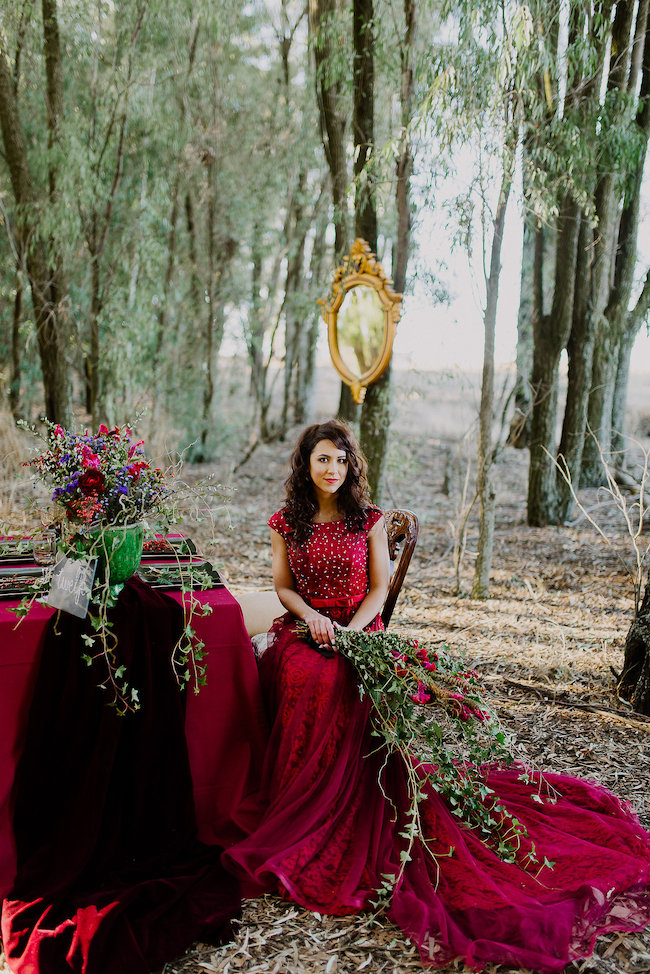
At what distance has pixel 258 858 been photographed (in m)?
2.28

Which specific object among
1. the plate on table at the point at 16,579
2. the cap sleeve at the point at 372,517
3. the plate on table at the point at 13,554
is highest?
the cap sleeve at the point at 372,517

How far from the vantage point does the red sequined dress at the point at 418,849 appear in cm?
199

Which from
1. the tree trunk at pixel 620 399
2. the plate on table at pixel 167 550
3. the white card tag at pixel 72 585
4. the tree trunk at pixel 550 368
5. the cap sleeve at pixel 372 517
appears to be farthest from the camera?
the tree trunk at pixel 620 399

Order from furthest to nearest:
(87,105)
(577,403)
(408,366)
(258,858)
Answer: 1. (408,366)
2. (87,105)
3. (577,403)
4. (258,858)

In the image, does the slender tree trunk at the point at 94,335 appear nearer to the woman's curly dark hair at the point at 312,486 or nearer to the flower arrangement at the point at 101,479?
the woman's curly dark hair at the point at 312,486

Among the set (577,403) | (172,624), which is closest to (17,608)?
(172,624)

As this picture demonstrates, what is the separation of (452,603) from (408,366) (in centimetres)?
504

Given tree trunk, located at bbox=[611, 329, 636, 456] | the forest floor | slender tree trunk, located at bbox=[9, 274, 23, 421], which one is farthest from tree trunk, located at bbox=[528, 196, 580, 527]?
slender tree trunk, located at bbox=[9, 274, 23, 421]

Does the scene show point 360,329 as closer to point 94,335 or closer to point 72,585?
point 72,585

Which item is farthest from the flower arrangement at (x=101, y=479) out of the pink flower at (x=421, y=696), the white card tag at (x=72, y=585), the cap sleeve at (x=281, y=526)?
the pink flower at (x=421, y=696)

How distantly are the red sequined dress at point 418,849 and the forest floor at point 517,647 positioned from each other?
3.1 inches

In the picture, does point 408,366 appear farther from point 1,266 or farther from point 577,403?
point 1,266

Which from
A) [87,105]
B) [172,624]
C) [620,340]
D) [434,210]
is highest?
[87,105]

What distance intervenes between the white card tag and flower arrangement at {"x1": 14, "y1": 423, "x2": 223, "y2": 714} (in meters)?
0.03
